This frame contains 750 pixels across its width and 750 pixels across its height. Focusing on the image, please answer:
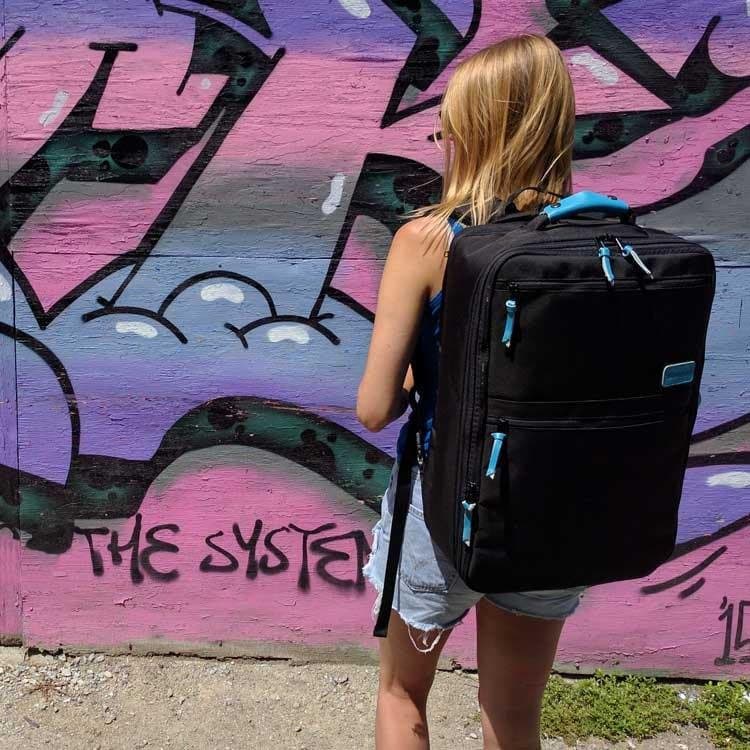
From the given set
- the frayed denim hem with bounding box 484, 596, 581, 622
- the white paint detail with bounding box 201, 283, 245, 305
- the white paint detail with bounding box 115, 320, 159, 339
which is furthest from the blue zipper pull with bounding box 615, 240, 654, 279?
the white paint detail with bounding box 115, 320, 159, 339

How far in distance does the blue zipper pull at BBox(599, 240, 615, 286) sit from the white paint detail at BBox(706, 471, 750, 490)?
5.25 ft

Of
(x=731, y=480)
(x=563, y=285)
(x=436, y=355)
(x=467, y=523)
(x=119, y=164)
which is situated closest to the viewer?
(x=563, y=285)

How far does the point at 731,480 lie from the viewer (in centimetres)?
264

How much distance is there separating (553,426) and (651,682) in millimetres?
1841

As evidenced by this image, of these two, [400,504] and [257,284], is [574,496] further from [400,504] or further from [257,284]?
[257,284]

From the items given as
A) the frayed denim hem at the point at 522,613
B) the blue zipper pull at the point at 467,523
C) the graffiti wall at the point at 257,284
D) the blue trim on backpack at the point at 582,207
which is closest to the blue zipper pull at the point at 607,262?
the blue trim on backpack at the point at 582,207

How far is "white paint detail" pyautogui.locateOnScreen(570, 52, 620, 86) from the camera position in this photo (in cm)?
243

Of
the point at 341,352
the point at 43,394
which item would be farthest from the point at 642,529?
the point at 43,394

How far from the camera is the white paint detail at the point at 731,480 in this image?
2633 mm

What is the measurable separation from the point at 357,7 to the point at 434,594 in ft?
5.60

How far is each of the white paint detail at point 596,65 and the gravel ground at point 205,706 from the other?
75.7 inches

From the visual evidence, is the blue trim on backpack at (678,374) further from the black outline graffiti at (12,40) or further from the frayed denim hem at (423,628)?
the black outline graffiti at (12,40)

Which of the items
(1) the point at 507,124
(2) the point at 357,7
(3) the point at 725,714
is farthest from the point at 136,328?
(3) the point at 725,714

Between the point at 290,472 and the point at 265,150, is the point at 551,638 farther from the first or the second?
the point at 265,150
